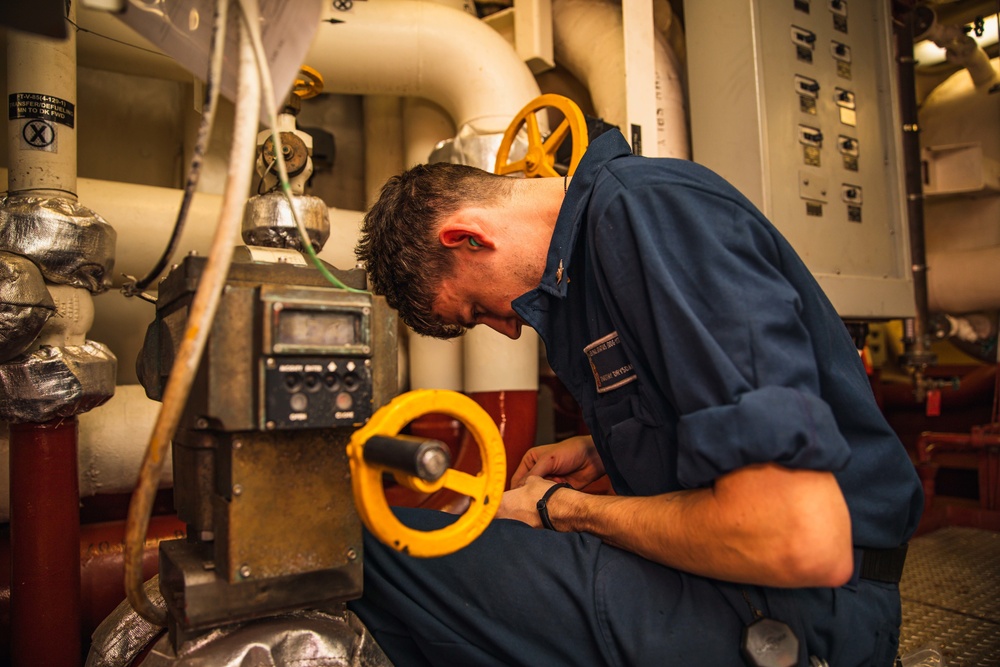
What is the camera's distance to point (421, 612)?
85 centimetres

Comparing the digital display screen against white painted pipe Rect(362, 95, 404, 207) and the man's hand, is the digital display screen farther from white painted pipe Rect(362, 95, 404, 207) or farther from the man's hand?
white painted pipe Rect(362, 95, 404, 207)

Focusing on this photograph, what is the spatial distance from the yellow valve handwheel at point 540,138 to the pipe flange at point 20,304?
0.86 metres

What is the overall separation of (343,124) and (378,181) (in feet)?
1.13

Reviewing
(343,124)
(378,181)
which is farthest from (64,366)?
(343,124)

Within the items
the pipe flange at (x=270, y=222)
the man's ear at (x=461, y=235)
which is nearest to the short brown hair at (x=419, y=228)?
the man's ear at (x=461, y=235)

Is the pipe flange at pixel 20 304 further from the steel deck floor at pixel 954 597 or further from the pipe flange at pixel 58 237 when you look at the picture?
the steel deck floor at pixel 954 597

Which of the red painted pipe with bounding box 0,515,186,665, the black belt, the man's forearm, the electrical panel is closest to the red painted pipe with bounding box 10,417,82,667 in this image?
the red painted pipe with bounding box 0,515,186,665

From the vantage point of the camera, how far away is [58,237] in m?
1.09

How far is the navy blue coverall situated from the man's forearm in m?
0.02

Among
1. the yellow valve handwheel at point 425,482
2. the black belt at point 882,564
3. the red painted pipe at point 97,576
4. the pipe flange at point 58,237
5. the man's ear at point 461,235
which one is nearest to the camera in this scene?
the yellow valve handwheel at point 425,482

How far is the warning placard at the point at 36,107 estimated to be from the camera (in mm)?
1146

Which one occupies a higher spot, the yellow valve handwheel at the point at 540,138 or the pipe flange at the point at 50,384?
the yellow valve handwheel at the point at 540,138

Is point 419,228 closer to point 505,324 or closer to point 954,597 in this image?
point 505,324

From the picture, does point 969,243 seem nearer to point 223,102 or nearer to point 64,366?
point 223,102
